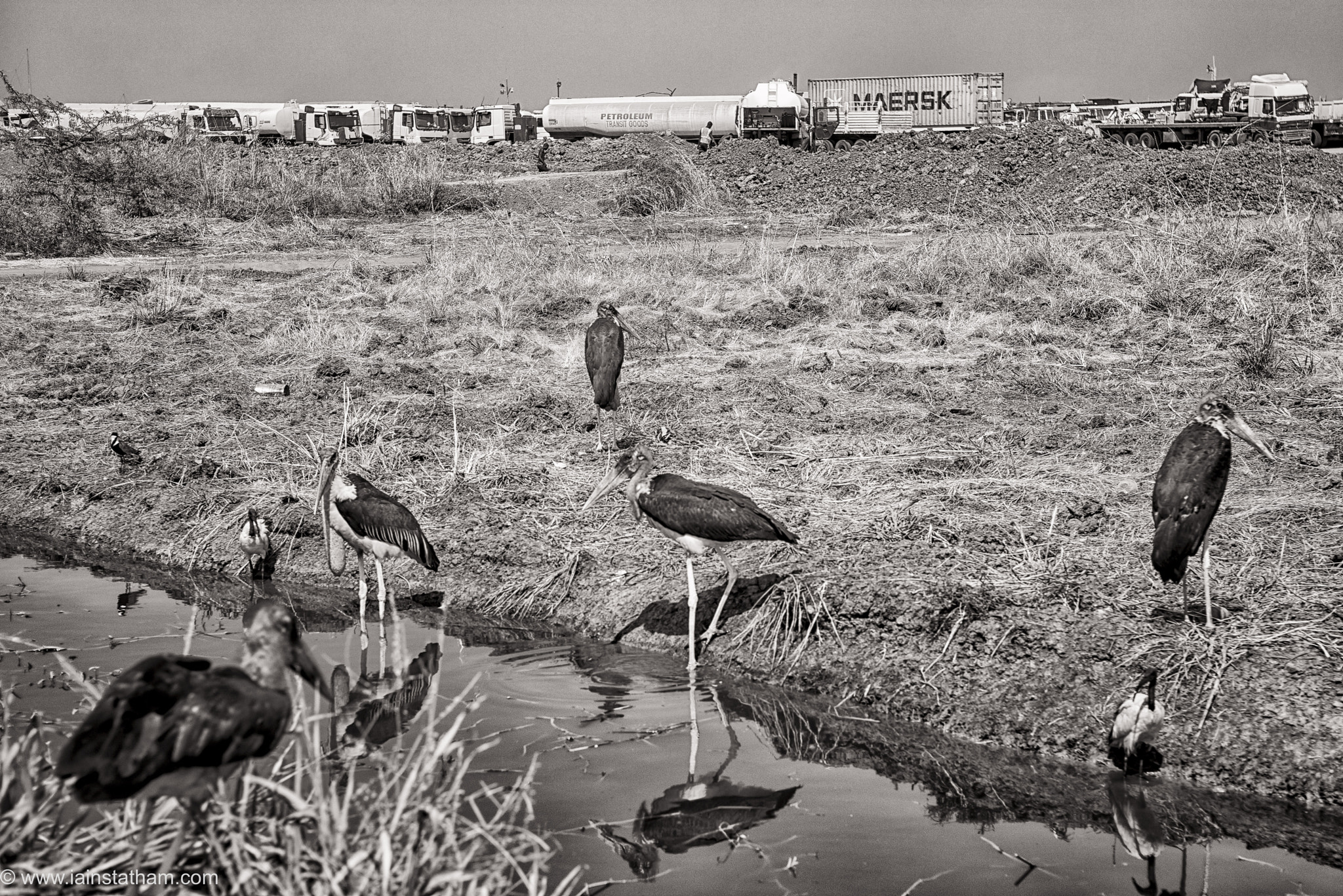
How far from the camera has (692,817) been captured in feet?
18.8

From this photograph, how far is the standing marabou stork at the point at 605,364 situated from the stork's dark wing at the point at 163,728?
24.3 feet

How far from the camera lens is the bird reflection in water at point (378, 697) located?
6.45m

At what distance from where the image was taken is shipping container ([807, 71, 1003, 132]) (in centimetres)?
6200

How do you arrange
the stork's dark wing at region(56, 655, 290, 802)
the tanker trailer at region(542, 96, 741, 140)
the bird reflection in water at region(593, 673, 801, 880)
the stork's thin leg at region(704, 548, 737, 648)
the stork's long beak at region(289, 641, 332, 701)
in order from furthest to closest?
the tanker trailer at region(542, 96, 741, 140)
the stork's thin leg at region(704, 548, 737, 648)
the bird reflection in water at region(593, 673, 801, 880)
the stork's long beak at region(289, 641, 332, 701)
the stork's dark wing at region(56, 655, 290, 802)

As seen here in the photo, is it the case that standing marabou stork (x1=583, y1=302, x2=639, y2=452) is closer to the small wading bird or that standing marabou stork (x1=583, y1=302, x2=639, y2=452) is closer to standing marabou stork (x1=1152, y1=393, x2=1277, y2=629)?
standing marabou stork (x1=1152, y1=393, x2=1277, y2=629)

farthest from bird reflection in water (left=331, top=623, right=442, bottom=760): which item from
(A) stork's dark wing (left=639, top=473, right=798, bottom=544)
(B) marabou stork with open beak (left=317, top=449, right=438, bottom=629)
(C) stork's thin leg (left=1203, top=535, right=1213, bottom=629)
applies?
(C) stork's thin leg (left=1203, top=535, right=1213, bottom=629)

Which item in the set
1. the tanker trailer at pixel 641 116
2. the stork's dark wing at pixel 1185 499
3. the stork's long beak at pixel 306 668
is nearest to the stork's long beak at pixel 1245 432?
the stork's dark wing at pixel 1185 499

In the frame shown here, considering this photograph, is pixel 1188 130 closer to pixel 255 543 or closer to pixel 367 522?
pixel 255 543

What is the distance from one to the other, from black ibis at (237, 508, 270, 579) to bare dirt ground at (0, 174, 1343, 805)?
0.19 meters

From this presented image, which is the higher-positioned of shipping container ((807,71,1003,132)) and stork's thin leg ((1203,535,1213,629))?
shipping container ((807,71,1003,132))

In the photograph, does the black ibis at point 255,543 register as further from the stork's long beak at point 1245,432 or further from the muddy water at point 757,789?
the stork's long beak at point 1245,432

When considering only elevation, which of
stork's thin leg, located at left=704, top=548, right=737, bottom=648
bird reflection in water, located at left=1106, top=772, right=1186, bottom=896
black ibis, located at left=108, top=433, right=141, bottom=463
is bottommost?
bird reflection in water, located at left=1106, top=772, right=1186, bottom=896

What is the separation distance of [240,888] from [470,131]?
76.0 m

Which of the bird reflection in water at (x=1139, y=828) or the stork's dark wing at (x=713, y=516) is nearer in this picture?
the bird reflection in water at (x=1139, y=828)
